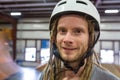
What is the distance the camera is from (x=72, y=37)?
875mm

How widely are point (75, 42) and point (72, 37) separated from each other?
0.02 m

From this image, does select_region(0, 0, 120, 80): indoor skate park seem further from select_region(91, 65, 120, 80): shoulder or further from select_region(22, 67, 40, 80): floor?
select_region(91, 65, 120, 80): shoulder

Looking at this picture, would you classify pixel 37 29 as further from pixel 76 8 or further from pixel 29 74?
pixel 76 8

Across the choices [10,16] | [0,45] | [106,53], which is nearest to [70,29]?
[0,45]

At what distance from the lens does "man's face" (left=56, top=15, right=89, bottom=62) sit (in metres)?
0.88

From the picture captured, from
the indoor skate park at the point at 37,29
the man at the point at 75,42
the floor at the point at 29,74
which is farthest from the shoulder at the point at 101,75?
the indoor skate park at the point at 37,29

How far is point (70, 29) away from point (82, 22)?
6 centimetres

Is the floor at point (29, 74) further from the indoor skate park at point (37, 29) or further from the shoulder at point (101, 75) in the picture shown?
the indoor skate park at point (37, 29)

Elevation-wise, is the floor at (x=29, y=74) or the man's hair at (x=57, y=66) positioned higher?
the man's hair at (x=57, y=66)

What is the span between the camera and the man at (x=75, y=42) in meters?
0.89

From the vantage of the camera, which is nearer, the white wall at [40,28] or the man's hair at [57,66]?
the man's hair at [57,66]

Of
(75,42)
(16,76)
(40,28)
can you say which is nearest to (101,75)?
(75,42)

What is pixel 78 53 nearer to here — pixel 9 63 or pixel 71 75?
pixel 71 75

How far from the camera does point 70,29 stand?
890mm
